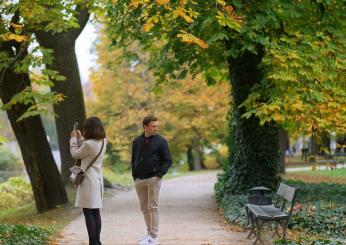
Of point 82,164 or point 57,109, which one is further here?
point 57,109

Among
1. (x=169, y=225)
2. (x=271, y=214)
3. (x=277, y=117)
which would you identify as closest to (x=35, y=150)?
(x=169, y=225)

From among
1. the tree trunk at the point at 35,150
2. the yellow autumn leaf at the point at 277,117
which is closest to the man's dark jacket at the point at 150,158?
the yellow autumn leaf at the point at 277,117

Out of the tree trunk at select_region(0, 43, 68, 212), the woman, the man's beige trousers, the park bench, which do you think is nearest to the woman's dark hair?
the woman

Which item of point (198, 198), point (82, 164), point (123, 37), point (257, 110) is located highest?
point (123, 37)

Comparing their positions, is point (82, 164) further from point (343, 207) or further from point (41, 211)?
point (41, 211)

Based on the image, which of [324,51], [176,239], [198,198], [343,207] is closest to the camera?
[176,239]

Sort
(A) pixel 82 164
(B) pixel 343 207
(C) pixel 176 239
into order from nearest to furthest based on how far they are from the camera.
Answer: (A) pixel 82 164 → (C) pixel 176 239 → (B) pixel 343 207

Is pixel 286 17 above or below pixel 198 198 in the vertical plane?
above

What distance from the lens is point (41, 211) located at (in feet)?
53.4

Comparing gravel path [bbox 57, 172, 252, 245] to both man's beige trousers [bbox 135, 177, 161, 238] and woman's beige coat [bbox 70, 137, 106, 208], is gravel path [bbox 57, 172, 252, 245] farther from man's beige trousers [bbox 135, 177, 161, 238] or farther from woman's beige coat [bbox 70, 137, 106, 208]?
woman's beige coat [bbox 70, 137, 106, 208]

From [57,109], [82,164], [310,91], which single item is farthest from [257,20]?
[57,109]

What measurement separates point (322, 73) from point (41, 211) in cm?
796

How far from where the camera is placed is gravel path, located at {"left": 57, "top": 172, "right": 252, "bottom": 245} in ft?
34.9

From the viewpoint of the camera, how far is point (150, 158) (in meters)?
9.70
